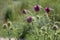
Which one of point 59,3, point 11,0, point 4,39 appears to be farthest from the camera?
point 11,0

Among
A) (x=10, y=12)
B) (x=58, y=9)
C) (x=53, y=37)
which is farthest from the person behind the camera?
(x=10, y=12)

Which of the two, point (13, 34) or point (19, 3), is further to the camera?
point (19, 3)

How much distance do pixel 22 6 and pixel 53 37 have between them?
3035mm

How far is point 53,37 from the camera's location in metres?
2.78

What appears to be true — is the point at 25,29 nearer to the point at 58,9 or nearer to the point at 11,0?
the point at 58,9

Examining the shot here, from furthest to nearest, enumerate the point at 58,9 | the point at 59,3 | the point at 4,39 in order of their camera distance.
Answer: the point at 59,3
the point at 58,9
the point at 4,39

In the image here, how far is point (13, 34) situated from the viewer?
3152 mm

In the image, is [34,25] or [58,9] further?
[58,9]

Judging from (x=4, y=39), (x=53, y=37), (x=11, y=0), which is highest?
(x=53, y=37)

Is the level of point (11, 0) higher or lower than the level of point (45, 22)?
lower

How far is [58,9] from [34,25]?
1356 mm

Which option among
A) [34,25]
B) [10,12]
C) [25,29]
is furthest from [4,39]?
[10,12]

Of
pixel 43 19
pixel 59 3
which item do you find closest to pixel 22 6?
pixel 59 3

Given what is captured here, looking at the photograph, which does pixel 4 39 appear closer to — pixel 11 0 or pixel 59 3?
pixel 59 3
